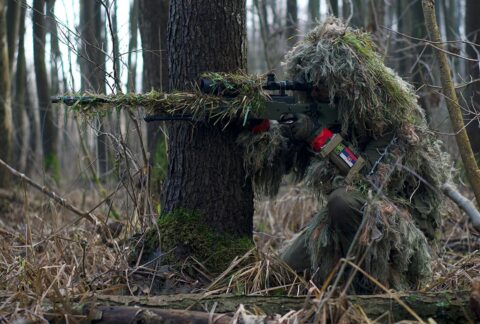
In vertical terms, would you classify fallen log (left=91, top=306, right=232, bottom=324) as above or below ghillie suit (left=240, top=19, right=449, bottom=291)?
below

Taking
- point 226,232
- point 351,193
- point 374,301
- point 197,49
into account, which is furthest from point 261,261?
point 197,49

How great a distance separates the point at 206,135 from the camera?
13.7ft

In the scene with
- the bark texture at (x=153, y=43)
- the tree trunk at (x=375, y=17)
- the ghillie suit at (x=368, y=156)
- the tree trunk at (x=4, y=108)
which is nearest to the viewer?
the ghillie suit at (x=368, y=156)

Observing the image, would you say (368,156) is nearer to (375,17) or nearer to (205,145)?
(205,145)

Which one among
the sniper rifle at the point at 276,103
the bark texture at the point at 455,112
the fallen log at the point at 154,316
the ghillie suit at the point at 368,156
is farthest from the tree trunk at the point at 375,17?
the fallen log at the point at 154,316

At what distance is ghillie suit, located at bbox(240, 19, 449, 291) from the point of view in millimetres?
4004

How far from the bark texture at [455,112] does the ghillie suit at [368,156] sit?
237 mm

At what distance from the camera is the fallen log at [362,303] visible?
3.19 metres

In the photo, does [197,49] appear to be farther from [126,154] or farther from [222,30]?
[126,154]

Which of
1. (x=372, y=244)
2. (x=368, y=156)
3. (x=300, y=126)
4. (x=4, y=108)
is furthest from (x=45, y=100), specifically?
(x=372, y=244)

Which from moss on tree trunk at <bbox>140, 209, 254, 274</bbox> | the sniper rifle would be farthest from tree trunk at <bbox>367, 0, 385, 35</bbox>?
moss on tree trunk at <bbox>140, 209, 254, 274</bbox>

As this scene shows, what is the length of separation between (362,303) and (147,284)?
1402 millimetres

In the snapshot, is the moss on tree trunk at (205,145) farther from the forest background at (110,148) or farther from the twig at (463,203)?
the twig at (463,203)

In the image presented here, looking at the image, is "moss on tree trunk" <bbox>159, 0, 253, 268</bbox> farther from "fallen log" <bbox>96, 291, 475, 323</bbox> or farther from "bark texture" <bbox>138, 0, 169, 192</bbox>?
"bark texture" <bbox>138, 0, 169, 192</bbox>
